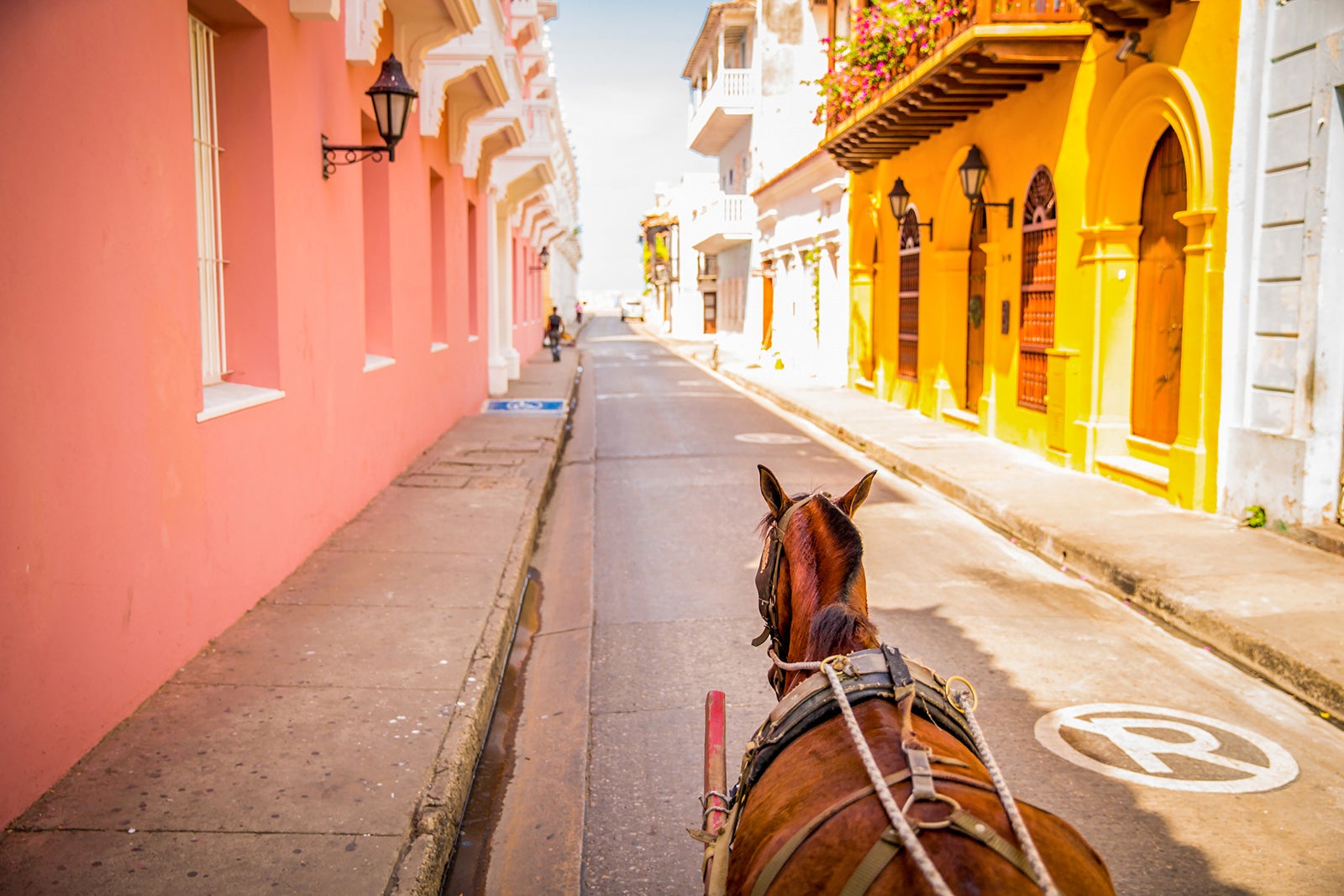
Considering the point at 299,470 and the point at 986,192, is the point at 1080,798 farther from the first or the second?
the point at 986,192

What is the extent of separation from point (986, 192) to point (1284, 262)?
618cm

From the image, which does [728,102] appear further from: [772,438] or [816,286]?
[772,438]

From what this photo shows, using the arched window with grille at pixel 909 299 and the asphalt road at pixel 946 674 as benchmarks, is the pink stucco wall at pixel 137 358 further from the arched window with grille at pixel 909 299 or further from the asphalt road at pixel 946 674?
the arched window with grille at pixel 909 299

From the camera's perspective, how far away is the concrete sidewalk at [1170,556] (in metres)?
6.08

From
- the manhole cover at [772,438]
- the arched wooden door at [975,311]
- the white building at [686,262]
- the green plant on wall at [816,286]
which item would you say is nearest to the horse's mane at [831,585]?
the manhole cover at [772,438]

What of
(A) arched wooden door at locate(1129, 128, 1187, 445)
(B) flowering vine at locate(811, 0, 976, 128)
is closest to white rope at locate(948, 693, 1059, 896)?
(A) arched wooden door at locate(1129, 128, 1187, 445)

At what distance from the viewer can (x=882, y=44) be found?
50.0ft

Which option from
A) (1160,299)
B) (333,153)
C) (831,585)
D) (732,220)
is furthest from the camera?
(732,220)

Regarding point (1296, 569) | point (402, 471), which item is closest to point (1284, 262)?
point (1296, 569)

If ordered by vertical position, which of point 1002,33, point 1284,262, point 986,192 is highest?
point 1002,33

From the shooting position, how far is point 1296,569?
7.58 metres

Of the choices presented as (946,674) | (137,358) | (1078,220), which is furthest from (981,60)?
(137,358)

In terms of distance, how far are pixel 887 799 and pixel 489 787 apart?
3.24 m

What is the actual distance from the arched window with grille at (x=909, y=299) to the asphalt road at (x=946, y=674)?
8.38 m
